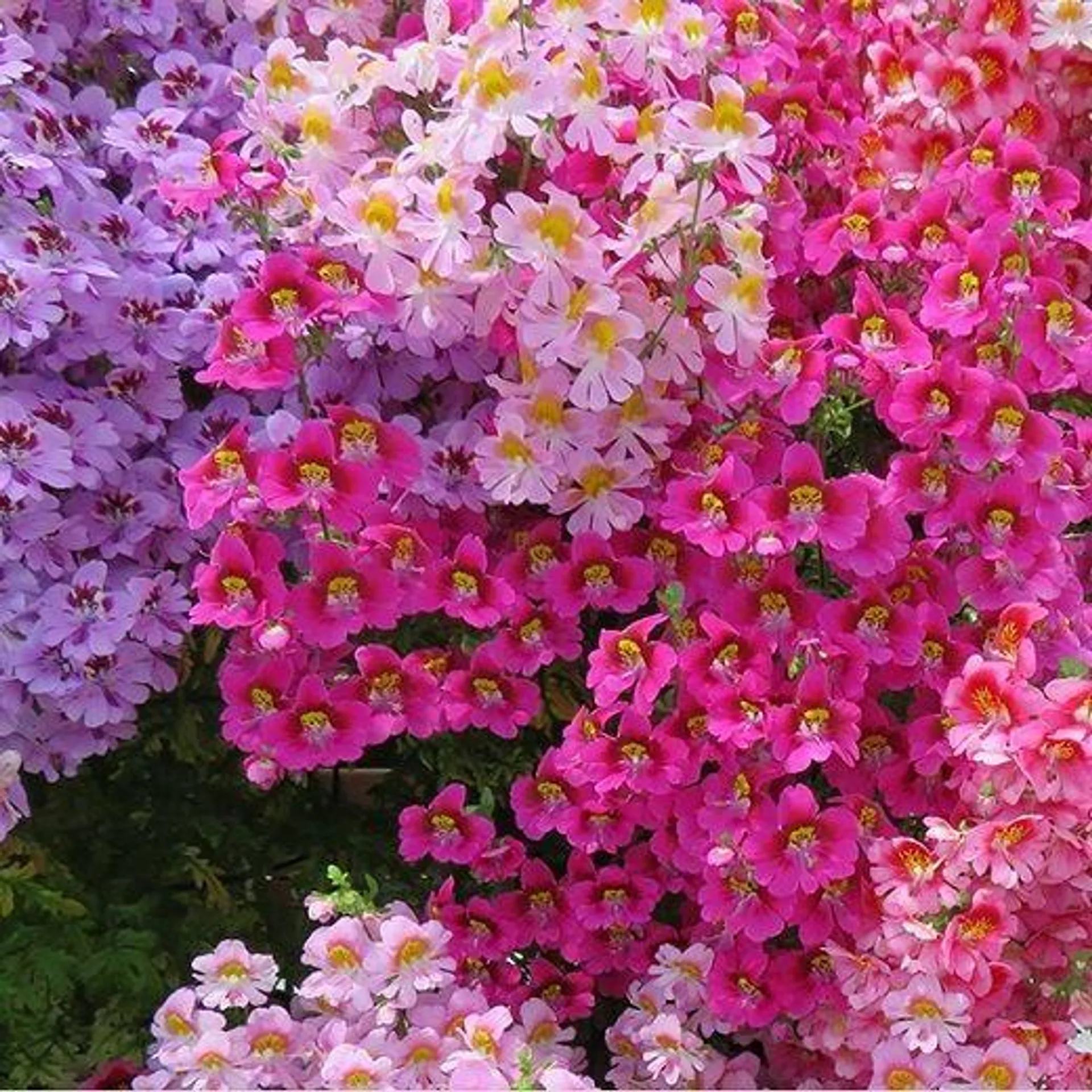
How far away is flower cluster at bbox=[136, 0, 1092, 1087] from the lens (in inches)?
58.6

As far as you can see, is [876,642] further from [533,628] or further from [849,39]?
[849,39]

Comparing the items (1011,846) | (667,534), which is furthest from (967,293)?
(1011,846)

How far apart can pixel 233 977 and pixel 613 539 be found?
49cm

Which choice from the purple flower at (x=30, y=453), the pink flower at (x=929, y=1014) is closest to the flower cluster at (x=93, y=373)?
the purple flower at (x=30, y=453)

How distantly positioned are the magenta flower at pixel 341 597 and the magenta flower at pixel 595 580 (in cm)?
15

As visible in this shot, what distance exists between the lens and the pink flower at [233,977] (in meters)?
1.51

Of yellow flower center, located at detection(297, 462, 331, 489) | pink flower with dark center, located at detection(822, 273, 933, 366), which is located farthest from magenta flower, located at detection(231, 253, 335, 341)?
pink flower with dark center, located at detection(822, 273, 933, 366)

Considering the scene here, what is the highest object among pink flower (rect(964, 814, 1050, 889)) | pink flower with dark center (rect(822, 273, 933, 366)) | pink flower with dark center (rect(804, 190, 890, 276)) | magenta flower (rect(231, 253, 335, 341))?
pink flower with dark center (rect(804, 190, 890, 276))

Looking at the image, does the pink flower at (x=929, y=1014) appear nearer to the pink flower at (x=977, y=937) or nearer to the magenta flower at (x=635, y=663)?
the pink flower at (x=977, y=937)

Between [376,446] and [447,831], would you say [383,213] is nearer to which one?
[376,446]

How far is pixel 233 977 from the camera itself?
4.98ft

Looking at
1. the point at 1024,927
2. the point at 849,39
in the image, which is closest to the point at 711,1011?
the point at 1024,927

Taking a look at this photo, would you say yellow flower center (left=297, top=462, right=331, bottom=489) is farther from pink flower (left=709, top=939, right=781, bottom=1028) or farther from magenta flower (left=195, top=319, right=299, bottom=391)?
pink flower (left=709, top=939, right=781, bottom=1028)

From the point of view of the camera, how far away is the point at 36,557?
163 cm
